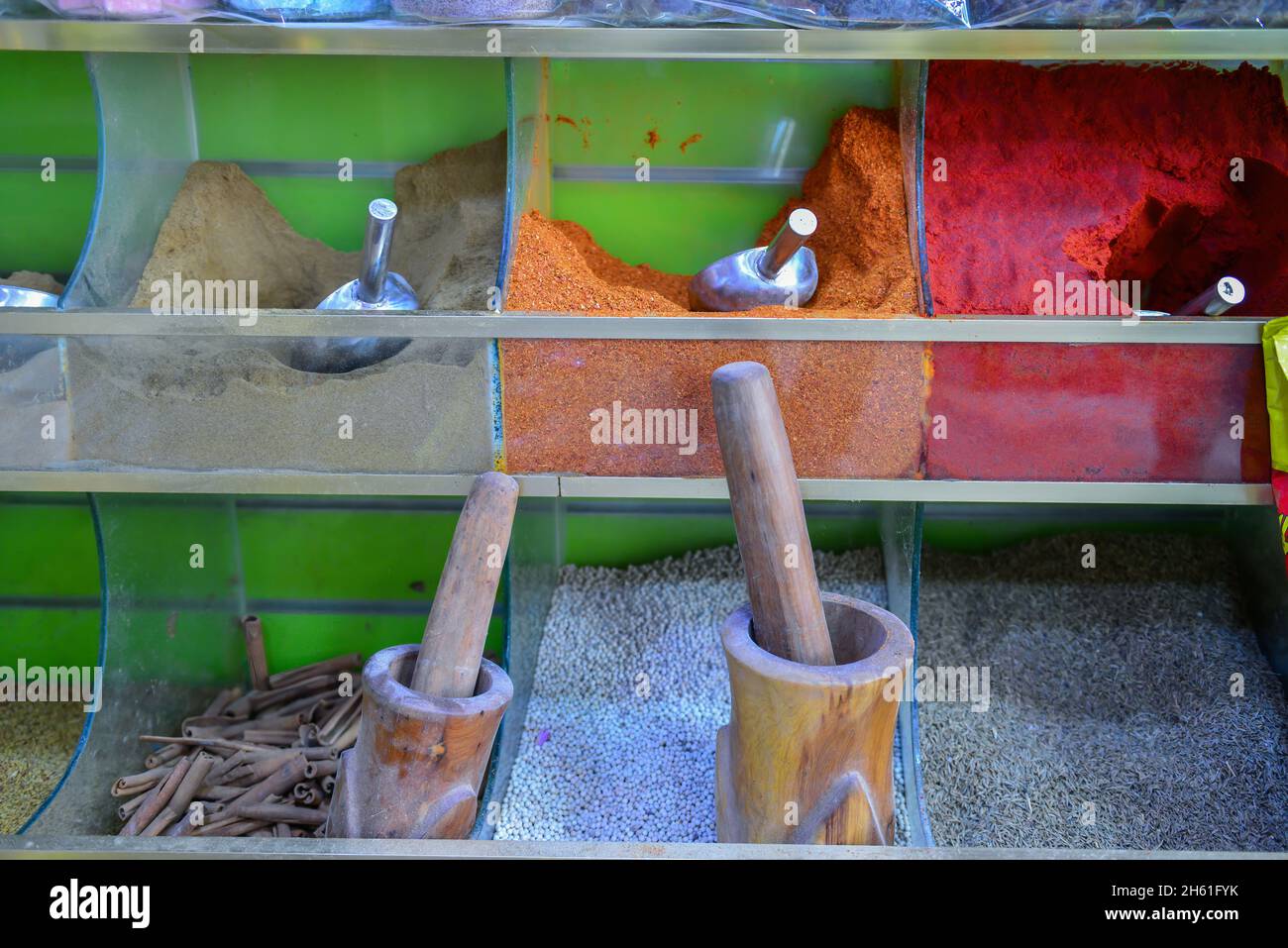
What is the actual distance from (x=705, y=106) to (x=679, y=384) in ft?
2.55

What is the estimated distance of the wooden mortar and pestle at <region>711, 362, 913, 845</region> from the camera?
4.42 ft

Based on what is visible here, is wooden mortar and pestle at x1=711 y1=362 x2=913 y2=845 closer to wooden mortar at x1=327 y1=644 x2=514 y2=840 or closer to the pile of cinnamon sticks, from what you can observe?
wooden mortar at x1=327 y1=644 x2=514 y2=840

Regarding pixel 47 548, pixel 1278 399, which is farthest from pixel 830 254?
pixel 47 548

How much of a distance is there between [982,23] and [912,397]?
0.60 meters

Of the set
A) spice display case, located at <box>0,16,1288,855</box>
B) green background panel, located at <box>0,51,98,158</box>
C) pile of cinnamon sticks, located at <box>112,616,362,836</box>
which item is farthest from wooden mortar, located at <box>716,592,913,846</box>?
green background panel, located at <box>0,51,98,158</box>

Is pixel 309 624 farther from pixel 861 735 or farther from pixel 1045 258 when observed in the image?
pixel 1045 258

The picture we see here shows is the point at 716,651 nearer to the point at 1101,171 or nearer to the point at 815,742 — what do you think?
the point at 815,742

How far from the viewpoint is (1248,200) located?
6.05 feet

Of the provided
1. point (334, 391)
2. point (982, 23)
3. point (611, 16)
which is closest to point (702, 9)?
point (611, 16)

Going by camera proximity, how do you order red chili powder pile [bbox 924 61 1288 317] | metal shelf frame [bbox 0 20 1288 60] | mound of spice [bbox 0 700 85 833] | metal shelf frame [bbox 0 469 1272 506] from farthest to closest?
mound of spice [bbox 0 700 85 833], red chili powder pile [bbox 924 61 1288 317], metal shelf frame [bbox 0 469 1272 506], metal shelf frame [bbox 0 20 1288 60]

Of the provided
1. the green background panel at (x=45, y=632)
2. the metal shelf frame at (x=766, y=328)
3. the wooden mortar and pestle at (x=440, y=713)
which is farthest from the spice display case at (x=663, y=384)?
the green background panel at (x=45, y=632)

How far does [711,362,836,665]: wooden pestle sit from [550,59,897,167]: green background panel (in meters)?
0.84

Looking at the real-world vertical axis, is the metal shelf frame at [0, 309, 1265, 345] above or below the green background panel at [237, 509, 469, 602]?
above

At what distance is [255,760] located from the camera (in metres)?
1.95
